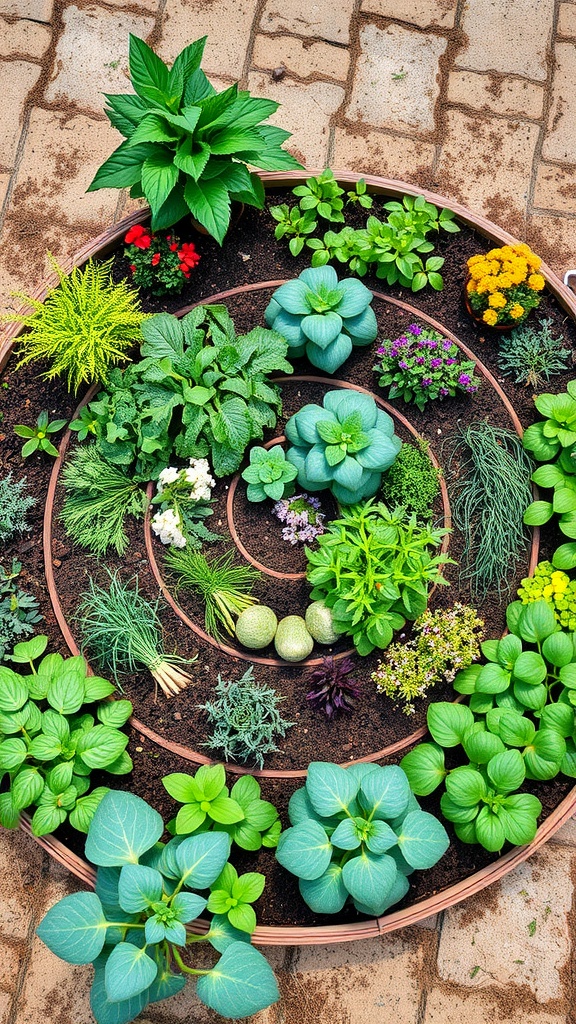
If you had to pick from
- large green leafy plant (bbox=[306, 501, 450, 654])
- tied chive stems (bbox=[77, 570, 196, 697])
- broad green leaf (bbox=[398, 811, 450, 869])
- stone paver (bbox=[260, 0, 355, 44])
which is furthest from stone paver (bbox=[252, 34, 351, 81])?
broad green leaf (bbox=[398, 811, 450, 869])

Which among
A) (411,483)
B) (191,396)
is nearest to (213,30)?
(191,396)

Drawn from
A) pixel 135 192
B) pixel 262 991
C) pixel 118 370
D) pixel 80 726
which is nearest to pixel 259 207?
pixel 135 192

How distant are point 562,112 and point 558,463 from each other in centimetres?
206

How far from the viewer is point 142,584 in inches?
137

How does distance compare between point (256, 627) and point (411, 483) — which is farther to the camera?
point (411, 483)

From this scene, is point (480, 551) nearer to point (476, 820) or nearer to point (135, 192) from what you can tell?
point (476, 820)

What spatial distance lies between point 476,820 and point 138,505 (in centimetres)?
192

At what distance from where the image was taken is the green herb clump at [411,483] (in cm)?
342

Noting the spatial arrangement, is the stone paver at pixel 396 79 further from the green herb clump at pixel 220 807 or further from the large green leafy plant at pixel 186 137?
the green herb clump at pixel 220 807

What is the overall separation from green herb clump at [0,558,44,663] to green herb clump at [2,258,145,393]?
0.89 m

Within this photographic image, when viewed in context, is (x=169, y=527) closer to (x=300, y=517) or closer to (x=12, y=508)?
(x=300, y=517)

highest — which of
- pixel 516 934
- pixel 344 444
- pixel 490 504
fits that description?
pixel 344 444

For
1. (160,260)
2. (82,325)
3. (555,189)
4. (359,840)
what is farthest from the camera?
(555,189)

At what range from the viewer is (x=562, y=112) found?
416cm
